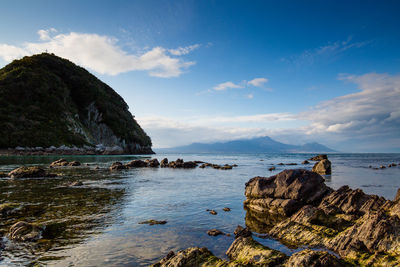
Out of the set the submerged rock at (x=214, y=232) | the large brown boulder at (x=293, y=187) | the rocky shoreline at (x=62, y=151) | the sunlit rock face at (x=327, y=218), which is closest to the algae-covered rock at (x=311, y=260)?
the sunlit rock face at (x=327, y=218)

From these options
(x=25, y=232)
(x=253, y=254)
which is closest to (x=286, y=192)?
(x=253, y=254)

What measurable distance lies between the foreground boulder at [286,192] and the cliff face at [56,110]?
111013 mm

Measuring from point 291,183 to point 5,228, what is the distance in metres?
20.5

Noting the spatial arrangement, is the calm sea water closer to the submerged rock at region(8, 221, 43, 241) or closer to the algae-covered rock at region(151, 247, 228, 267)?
the submerged rock at region(8, 221, 43, 241)

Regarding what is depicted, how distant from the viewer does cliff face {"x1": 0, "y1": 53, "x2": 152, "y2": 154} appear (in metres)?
102

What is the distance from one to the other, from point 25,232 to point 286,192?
59.6 feet

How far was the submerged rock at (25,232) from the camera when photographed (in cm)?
1145

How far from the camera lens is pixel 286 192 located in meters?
19.3

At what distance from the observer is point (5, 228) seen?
13.2 m

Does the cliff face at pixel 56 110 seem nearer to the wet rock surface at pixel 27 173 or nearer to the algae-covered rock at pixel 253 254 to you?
the wet rock surface at pixel 27 173

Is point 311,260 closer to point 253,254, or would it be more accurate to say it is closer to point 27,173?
point 253,254

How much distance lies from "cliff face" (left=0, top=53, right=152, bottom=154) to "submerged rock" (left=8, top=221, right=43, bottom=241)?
349 ft

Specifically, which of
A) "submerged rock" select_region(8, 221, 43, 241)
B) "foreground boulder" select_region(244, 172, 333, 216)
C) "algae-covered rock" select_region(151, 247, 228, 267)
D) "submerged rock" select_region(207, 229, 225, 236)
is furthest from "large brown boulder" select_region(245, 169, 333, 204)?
"submerged rock" select_region(8, 221, 43, 241)

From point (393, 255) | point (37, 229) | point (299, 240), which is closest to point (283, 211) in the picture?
point (299, 240)
